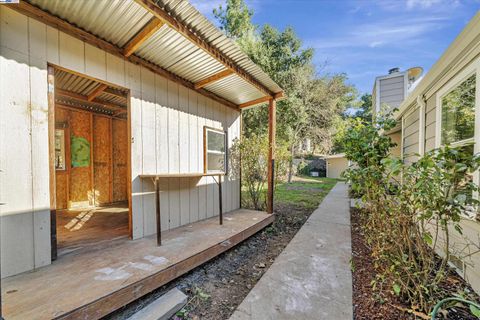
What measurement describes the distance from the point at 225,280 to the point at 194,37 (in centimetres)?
293

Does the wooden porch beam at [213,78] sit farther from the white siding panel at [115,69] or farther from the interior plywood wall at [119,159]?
the interior plywood wall at [119,159]

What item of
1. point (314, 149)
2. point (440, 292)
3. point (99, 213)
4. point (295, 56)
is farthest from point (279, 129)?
point (440, 292)

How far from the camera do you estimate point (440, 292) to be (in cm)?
179

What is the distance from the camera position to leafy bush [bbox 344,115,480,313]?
149cm

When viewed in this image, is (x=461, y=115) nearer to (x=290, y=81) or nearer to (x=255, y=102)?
(x=255, y=102)

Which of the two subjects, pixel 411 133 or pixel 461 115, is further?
pixel 411 133

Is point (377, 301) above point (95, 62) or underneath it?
underneath

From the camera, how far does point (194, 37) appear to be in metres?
2.35

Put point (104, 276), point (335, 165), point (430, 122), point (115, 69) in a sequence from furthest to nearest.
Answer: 1. point (335, 165)
2. point (430, 122)
3. point (115, 69)
4. point (104, 276)

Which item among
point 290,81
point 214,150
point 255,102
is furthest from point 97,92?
point 290,81

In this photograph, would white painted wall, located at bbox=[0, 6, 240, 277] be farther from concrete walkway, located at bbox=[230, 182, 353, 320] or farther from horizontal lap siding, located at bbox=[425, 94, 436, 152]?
horizontal lap siding, located at bbox=[425, 94, 436, 152]

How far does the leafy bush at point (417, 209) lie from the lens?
1.49m

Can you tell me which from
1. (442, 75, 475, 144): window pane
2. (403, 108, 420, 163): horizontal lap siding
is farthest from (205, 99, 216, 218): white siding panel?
(403, 108, 420, 163): horizontal lap siding

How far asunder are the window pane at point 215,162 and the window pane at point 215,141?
0.49 feet
